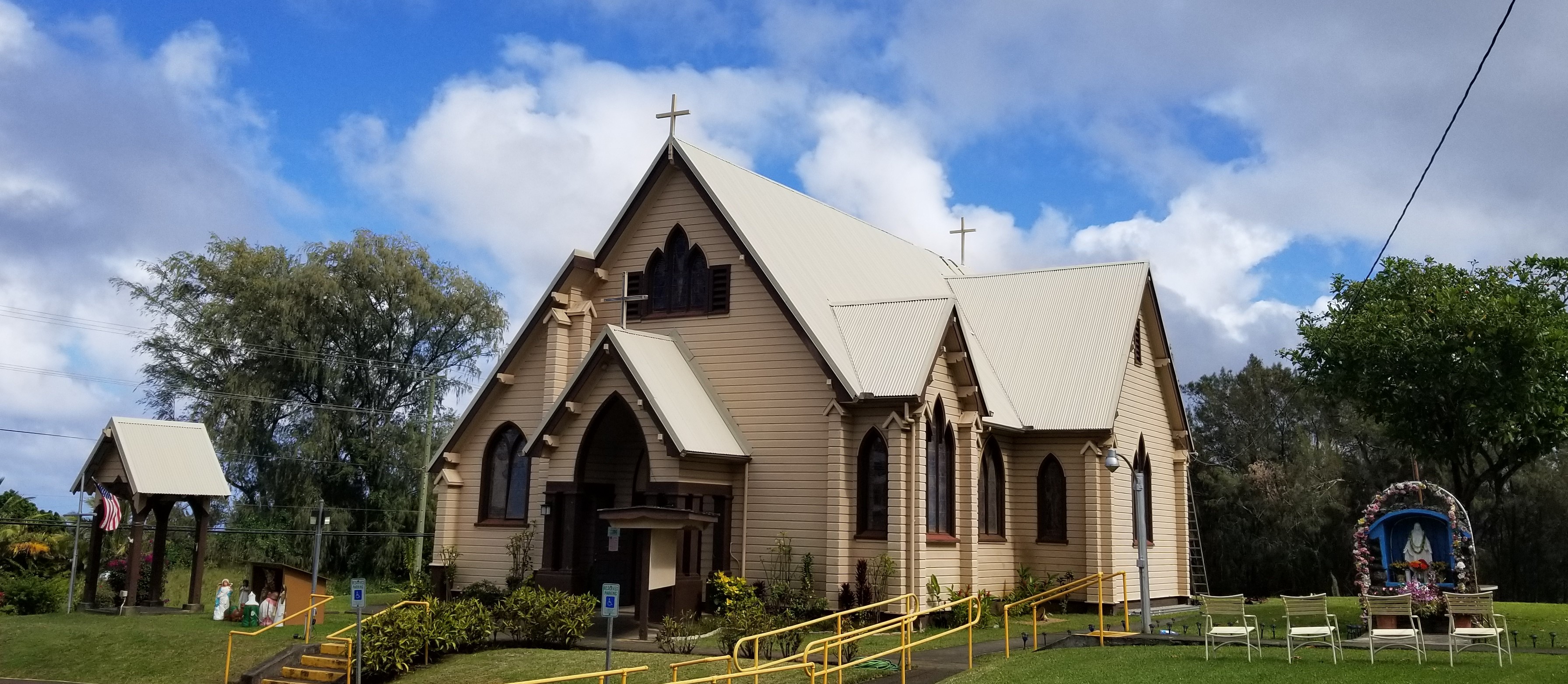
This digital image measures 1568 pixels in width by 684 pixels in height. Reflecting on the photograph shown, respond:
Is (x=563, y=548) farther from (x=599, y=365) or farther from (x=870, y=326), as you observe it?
(x=870, y=326)

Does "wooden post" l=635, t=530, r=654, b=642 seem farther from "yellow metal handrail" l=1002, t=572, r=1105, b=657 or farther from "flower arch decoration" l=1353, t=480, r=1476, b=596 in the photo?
"flower arch decoration" l=1353, t=480, r=1476, b=596

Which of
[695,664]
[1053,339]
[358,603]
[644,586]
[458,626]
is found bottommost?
[695,664]

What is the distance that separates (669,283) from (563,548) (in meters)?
6.54

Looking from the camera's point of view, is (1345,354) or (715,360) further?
(1345,354)

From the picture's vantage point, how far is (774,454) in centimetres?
2591

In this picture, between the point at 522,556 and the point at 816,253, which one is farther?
the point at 816,253

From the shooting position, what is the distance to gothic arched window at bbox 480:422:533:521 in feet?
93.1

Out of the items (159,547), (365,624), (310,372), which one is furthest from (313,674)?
(310,372)

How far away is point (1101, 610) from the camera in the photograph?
23250 millimetres

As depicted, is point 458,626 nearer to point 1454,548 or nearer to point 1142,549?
point 1142,549

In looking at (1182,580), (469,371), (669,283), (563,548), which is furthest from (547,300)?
(469,371)

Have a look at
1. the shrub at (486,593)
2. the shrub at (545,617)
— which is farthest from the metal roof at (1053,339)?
the shrub at (486,593)

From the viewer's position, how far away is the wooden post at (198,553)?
3008 centimetres

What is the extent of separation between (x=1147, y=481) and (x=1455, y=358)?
26.1ft
